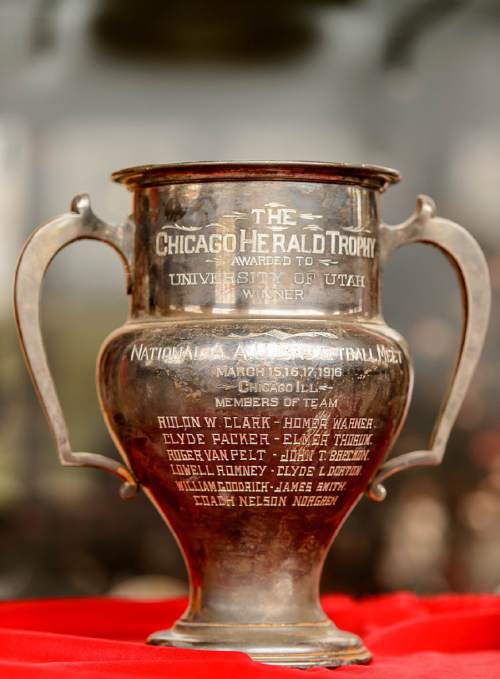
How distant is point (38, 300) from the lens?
169 centimetres

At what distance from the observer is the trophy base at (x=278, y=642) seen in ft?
5.28

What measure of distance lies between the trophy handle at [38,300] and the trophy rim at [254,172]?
0.07 metres

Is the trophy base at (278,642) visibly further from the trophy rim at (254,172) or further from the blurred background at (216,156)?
the blurred background at (216,156)

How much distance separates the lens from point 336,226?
166cm

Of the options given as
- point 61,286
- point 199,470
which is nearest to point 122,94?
point 61,286

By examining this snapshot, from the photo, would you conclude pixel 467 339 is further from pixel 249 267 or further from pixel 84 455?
pixel 84 455

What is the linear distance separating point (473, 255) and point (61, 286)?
3.01 ft

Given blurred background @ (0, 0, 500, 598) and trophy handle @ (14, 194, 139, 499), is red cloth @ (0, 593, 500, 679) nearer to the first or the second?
trophy handle @ (14, 194, 139, 499)

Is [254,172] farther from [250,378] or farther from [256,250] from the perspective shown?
[250,378]

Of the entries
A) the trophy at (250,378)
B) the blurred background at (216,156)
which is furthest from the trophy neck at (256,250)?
the blurred background at (216,156)

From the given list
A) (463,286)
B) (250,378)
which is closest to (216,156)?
(463,286)

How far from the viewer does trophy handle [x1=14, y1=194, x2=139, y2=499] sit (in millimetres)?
1679

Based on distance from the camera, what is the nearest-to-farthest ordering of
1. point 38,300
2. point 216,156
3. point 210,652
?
point 210,652, point 38,300, point 216,156

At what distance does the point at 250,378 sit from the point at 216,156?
0.98 metres
